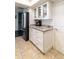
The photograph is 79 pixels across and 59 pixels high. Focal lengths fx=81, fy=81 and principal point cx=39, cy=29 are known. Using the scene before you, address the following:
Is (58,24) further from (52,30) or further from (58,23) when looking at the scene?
(52,30)

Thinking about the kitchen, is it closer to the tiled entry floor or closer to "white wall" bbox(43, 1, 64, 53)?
"white wall" bbox(43, 1, 64, 53)

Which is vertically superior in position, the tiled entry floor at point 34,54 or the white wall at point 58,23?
the white wall at point 58,23

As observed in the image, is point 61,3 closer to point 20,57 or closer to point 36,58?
point 36,58

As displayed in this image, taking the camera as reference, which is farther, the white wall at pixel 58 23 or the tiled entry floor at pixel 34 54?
the white wall at pixel 58 23

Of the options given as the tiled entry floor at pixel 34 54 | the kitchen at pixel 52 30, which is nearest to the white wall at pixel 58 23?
the kitchen at pixel 52 30

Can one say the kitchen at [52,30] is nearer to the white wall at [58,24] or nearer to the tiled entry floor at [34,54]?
the white wall at [58,24]

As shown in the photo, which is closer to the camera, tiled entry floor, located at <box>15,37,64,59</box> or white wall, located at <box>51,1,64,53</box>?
tiled entry floor, located at <box>15,37,64,59</box>

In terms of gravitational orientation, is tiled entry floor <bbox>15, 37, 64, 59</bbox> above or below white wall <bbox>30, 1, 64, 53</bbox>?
below

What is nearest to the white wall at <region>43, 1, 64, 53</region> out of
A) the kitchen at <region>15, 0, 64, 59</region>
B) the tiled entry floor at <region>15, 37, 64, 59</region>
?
the kitchen at <region>15, 0, 64, 59</region>

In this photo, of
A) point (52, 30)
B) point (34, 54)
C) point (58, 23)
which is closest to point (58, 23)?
point (58, 23)
